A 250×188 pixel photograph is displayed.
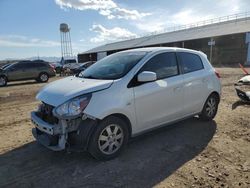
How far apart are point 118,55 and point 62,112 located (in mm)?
2094

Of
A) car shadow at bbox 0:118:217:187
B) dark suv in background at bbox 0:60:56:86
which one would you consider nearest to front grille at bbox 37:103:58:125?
car shadow at bbox 0:118:217:187

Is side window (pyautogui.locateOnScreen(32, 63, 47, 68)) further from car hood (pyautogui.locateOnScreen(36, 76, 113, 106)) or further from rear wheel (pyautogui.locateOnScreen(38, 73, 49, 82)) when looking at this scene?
car hood (pyautogui.locateOnScreen(36, 76, 113, 106))

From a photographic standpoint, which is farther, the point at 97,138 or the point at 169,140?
the point at 169,140

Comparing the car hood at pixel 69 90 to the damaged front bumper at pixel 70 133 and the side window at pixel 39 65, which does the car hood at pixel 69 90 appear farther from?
the side window at pixel 39 65

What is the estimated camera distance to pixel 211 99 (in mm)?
5867

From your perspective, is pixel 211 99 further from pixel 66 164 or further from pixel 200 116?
pixel 66 164

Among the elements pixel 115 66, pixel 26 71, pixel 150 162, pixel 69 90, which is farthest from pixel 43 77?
pixel 150 162

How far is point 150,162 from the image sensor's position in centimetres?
398

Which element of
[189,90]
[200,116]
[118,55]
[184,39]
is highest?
[184,39]

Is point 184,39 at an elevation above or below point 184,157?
above

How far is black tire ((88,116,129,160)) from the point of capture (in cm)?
378

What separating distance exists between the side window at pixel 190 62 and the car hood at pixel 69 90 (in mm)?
1900

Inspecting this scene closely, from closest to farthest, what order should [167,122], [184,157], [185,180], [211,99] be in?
[185,180] → [184,157] → [167,122] → [211,99]

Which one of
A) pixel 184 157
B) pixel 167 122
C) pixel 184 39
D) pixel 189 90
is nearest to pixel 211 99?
pixel 189 90
